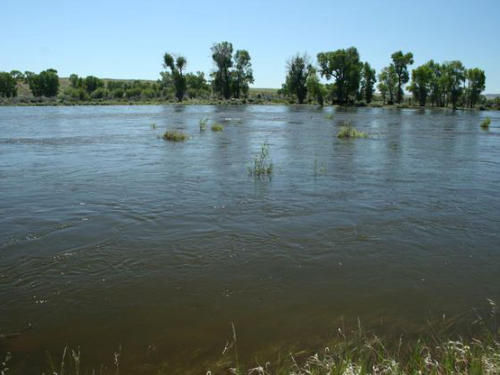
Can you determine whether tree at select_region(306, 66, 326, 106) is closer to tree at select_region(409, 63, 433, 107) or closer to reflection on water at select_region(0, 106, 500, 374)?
tree at select_region(409, 63, 433, 107)

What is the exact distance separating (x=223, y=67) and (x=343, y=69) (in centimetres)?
3727

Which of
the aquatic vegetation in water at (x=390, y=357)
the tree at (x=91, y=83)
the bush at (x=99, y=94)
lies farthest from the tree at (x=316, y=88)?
the aquatic vegetation in water at (x=390, y=357)

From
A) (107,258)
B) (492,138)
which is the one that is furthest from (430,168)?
(492,138)

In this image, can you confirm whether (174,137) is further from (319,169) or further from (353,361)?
(353,361)

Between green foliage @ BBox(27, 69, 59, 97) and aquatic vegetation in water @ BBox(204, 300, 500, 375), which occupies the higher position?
green foliage @ BBox(27, 69, 59, 97)

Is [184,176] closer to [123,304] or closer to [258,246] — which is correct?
[258,246]

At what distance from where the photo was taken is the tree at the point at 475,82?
334 feet

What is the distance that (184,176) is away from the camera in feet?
49.1

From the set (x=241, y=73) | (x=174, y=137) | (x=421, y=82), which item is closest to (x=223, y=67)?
(x=241, y=73)

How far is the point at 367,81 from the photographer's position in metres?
118

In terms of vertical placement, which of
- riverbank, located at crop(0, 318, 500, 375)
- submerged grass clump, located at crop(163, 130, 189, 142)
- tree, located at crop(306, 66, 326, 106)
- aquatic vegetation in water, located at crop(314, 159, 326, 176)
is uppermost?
tree, located at crop(306, 66, 326, 106)


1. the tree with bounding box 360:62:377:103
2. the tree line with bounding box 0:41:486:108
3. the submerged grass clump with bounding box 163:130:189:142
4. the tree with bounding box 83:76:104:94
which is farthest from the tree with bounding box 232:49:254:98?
the submerged grass clump with bounding box 163:130:189:142

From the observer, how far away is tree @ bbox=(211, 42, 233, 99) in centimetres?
12269

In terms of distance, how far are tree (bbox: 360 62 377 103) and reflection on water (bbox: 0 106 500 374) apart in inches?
4325
